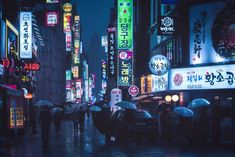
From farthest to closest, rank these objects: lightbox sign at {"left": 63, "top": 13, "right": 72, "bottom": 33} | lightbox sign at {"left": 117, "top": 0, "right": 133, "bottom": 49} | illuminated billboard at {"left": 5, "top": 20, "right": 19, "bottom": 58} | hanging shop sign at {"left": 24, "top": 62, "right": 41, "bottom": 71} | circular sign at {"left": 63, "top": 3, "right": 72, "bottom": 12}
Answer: lightbox sign at {"left": 63, "top": 13, "right": 72, "bottom": 33}, circular sign at {"left": 63, "top": 3, "right": 72, "bottom": 12}, lightbox sign at {"left": 117, "top": 0, "right": 133, "bottom": 49}, hanging shop sign at {"left": 24, "top": 62, "right": 41, "bottom": 71}, illuminated billboard at {"left": 5, "top": 20, "right": 19, "bottom": 58}

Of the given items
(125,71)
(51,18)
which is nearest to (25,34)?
(125,71)

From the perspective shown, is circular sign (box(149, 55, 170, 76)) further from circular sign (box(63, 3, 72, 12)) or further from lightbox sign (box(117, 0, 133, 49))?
circular sign (box(63, 3, 72, 12))

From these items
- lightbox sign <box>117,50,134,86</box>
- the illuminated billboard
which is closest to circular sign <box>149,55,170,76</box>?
the illuminated billboard

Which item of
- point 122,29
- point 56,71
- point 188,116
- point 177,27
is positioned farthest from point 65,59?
point 188,116

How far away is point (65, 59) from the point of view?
14500cm

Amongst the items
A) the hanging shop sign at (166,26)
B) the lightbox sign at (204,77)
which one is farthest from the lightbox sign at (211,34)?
the hanging shop sign at (166,26)

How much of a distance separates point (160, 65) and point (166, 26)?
3.43 meters

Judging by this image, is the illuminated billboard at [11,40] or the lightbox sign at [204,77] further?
the illuminated billboard at [11,40]

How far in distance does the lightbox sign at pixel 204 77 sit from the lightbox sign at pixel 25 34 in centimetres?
1482

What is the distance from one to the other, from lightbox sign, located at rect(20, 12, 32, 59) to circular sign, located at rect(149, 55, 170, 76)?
13461 mm

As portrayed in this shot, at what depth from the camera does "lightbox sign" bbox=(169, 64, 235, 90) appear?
28.9m

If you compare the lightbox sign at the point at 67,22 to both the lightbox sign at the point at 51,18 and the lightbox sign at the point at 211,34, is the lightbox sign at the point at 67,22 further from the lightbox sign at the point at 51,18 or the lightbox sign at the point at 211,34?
the lightbox sign at the point at 211,34

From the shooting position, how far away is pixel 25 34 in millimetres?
→ 43156

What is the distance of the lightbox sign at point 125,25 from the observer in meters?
51.9
